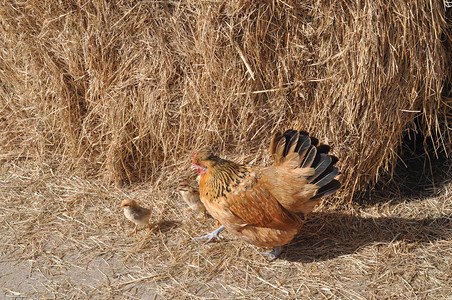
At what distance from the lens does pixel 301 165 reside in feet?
12.3

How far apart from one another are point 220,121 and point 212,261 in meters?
1.53

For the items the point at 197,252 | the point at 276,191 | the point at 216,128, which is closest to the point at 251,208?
the point at 276,191


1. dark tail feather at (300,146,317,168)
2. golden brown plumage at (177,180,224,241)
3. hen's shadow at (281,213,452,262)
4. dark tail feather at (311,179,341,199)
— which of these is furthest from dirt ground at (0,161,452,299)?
dark tail feather at (300,146,317,168)

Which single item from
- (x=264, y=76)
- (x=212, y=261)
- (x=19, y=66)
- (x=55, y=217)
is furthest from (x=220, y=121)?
(x=19, y=66)

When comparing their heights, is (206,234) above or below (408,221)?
below

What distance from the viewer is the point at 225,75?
4203mm

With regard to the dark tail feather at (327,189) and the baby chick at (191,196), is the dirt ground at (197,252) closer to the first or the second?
the baby chick at (191,196)

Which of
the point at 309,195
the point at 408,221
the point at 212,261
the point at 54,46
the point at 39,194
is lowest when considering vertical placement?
the point at 39,194

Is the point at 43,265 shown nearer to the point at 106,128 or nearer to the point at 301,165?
the point at 106,128

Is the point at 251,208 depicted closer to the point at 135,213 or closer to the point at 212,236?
the point at 212,236

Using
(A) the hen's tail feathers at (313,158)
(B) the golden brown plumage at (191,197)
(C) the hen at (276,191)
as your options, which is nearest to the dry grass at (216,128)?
(B) the golden brown plumage at (191,197)

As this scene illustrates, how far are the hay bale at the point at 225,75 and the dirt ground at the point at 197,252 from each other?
0.46m

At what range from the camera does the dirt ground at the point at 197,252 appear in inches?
141

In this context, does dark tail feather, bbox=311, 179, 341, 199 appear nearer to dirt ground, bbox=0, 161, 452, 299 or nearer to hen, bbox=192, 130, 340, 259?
hen, bbox=192, 130, 340, 259
